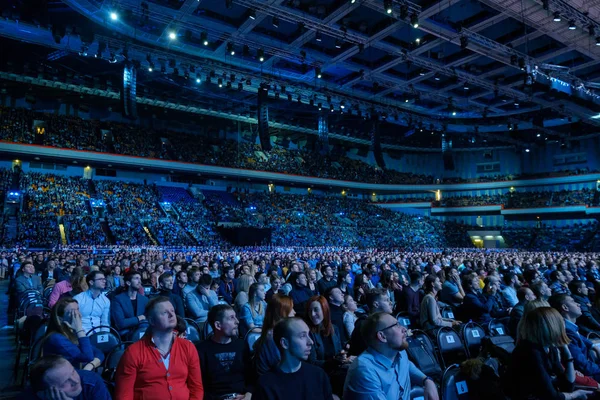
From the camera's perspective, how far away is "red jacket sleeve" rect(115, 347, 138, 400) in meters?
2.82

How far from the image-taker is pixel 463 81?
24.9 metres

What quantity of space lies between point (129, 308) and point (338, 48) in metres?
19.6

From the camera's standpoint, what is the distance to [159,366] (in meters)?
2.96

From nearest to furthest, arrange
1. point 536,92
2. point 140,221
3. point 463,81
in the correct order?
point 463,81
point 536,92
point 140,221

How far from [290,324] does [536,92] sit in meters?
30.2

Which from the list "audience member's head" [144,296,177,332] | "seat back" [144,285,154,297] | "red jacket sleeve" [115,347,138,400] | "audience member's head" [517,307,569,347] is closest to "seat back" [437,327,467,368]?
"audience member's head" [517,307,569,347]

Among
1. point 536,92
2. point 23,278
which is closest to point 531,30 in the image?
point 536,92

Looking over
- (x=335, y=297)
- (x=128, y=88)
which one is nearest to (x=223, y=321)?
(x=335, y=297)

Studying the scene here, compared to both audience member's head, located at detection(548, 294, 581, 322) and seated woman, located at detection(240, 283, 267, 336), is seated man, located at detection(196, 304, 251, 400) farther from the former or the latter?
audience member's head, located at detection(548, 294, 581, 322)

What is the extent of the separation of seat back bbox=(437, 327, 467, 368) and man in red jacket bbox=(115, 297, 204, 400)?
2.73 m

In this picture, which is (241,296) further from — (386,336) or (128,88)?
(128,88)

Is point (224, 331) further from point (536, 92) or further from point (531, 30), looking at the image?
point (536, 92)

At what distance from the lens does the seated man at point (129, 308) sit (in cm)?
556

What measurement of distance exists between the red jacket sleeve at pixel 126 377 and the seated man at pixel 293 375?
38.7 inches
